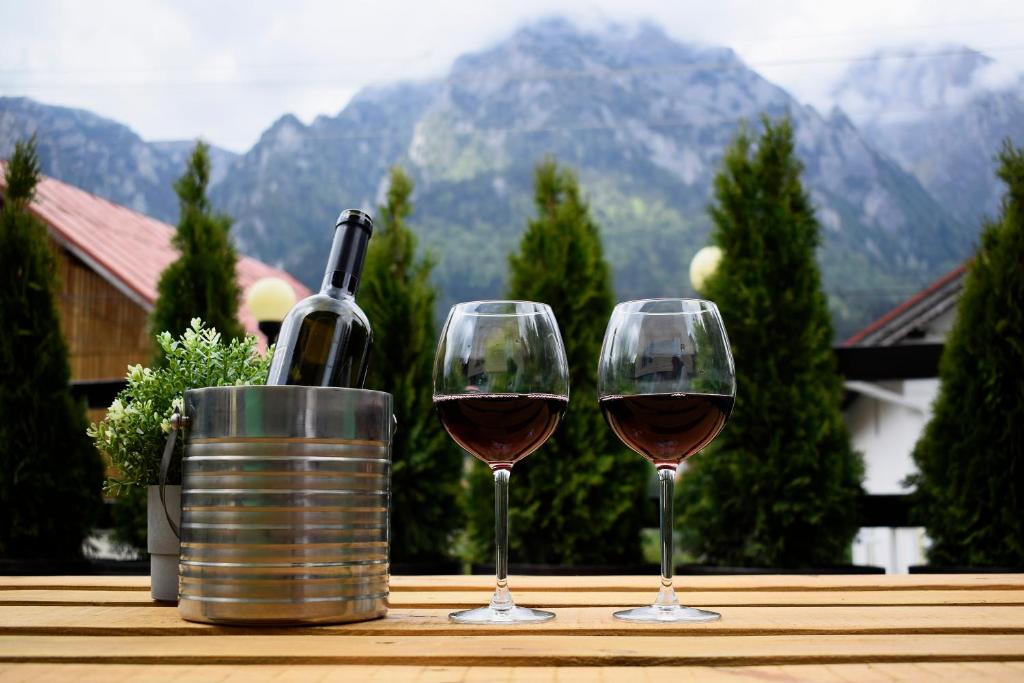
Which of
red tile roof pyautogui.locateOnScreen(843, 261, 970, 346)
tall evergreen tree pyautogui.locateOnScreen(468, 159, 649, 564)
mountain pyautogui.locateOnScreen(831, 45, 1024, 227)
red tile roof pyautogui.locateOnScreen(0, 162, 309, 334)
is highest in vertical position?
mountain pyautogui.locateOnScreen(831, 45, 1024, 227)

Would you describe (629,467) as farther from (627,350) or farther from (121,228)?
(121,228)

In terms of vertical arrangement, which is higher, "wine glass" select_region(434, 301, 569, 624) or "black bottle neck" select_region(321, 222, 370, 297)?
"black bottle neck" select_region(321, 222, 370, 297)

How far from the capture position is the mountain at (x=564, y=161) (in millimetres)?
27172

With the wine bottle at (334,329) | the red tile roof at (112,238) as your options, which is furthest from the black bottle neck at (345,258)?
the red tile roof at (112,238)

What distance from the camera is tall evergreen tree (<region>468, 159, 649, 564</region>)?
4.81 meters

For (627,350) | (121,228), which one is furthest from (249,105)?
(627,350)

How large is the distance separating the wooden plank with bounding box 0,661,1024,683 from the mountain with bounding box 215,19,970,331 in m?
23.6

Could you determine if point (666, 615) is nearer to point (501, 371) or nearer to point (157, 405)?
point (501, 371)

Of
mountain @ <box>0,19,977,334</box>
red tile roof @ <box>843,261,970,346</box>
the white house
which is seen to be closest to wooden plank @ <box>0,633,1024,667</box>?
the white house

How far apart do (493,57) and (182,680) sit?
40969mm

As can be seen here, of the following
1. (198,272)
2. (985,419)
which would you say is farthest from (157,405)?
(198,272)

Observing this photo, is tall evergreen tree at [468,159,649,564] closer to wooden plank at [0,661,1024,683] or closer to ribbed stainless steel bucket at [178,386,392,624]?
ribbed stainless steel bucket at [178,386,392,624]

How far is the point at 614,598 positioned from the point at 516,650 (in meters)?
0.43

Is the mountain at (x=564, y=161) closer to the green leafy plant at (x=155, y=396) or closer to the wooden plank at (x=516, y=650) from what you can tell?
the green leafy plant at (x=155, y=396)
